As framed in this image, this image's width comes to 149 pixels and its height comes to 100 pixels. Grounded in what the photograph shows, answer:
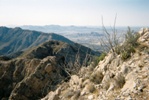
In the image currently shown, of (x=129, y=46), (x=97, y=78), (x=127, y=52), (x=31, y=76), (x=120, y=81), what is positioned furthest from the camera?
(x=31, y=76)

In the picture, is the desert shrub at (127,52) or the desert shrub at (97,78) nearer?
the desert shrub at (127,52)

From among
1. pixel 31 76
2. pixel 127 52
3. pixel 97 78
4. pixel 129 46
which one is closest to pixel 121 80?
pixel 127 52

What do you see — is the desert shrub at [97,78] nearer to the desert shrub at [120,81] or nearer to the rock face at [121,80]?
the rock face at [121,80]

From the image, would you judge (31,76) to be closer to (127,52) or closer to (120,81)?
(127,52)

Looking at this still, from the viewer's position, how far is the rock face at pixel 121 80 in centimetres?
830

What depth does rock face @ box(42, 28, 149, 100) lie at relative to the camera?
830 centimetres

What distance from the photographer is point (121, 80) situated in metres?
9.23

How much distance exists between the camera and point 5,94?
4384cm

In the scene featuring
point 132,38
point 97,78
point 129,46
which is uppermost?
point 132,38

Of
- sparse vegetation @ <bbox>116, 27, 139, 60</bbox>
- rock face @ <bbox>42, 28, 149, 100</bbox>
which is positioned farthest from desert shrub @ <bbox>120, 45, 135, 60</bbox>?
rock face @ <bbox>42, 28, 149, 100</bbox>

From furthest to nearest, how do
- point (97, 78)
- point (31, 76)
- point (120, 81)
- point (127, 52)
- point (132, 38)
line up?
point (31, 76)
point (132, 38)
point (97, 78)
point (127, 52)
point (120, 81)

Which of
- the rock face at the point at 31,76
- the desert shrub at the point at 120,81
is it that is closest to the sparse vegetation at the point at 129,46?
the desert shrub at the point at 120,81

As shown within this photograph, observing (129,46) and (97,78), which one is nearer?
(129,46)

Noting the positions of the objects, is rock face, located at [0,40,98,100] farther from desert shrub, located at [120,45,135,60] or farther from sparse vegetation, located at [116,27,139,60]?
desert shrub, located at [120,45,135,60]
